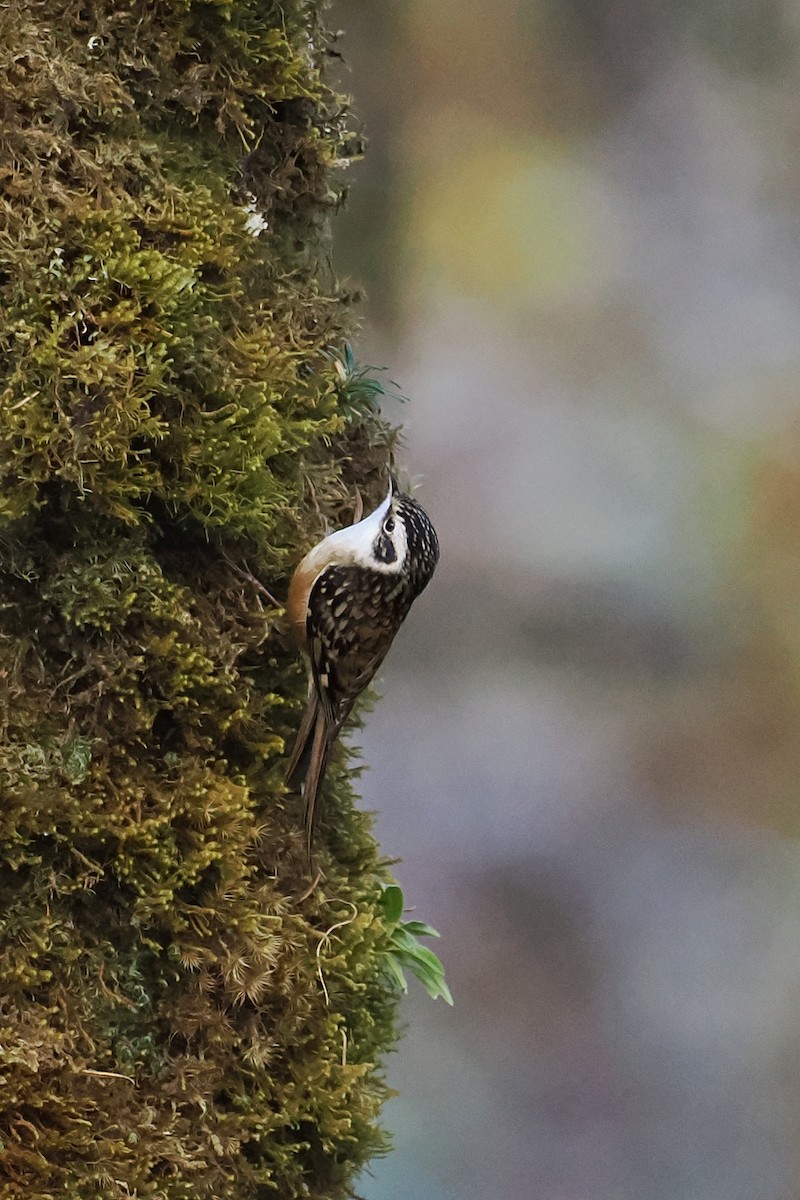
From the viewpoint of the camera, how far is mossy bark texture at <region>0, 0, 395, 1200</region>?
1.27 metres

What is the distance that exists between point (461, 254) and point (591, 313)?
0.41m

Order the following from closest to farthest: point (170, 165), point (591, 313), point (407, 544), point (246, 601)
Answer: point (170, 165) < point (246, 601) < point (407, 544) < point (591, 313)

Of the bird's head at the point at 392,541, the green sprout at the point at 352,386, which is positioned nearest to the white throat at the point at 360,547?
the bird's head at the point at 392,541

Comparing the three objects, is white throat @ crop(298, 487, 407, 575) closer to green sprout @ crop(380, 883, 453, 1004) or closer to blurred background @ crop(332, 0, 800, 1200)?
green sprout @ crop(380, 883, 453, 1004)

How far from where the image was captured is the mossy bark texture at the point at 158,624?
1272 millimetres

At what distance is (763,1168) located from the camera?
8.95 ft

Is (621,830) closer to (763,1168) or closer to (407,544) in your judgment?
(763,1168)

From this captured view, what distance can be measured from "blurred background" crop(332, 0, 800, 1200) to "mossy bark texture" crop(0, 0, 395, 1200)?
1.23 meters

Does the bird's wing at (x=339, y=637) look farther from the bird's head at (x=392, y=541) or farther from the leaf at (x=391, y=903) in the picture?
the leaf at (x=391, y=903)

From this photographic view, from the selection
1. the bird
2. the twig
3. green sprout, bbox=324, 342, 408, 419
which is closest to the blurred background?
green sprout, bbox=324, 342, 408, 419

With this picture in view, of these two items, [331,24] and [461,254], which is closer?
[331,24]

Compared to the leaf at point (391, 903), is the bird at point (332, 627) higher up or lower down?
higher up

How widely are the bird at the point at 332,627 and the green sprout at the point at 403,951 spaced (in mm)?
252

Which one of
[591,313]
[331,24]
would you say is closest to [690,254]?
[591,313]
